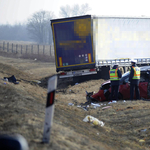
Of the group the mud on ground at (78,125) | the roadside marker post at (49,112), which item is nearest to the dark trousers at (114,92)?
the mud on ground at (78,125)

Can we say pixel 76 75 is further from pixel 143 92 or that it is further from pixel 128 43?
pixel 143 92

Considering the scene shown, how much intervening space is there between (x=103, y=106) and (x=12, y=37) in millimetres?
103709

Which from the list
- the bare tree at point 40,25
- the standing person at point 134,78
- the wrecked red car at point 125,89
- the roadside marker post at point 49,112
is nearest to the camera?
the roadside marker post at point 49,112

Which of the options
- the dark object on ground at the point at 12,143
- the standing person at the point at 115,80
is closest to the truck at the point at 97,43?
the standing person at the point at 115,80

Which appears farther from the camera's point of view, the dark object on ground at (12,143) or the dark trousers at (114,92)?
the dark trousers at (114,92)

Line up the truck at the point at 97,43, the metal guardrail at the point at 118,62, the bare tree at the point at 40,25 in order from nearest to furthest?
the truck at the point at 97,43 → the metal guardrail at the point at 118,62 → the bare tree at the point at 40,25

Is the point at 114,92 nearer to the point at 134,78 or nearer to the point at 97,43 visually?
the point at 134,78

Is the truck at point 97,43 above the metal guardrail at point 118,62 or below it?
above

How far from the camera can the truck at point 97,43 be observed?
649 inches

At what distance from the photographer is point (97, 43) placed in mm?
17203

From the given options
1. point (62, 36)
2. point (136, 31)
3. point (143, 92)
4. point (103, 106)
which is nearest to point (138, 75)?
point (143, 92)

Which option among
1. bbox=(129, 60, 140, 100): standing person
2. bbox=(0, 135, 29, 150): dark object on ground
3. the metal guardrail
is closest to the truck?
the metal guardrail

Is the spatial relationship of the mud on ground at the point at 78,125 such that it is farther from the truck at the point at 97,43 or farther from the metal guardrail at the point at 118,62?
the metal guardrail at the point at 118,62

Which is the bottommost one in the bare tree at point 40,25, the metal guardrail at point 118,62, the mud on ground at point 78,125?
the mud on ground at point 78,125
